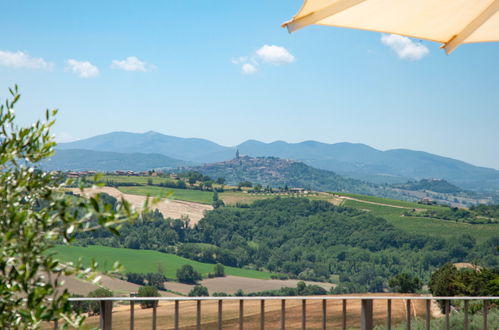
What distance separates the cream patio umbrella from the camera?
2.31 m

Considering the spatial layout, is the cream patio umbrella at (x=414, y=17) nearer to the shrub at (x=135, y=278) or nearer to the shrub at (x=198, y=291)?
the shrub at (x=198, y=291)

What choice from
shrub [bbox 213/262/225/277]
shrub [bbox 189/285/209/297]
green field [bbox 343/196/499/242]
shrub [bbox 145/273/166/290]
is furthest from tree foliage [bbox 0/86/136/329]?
green field [bbox 343/196/499/242]

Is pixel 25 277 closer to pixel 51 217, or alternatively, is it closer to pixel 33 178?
pixel 51 217

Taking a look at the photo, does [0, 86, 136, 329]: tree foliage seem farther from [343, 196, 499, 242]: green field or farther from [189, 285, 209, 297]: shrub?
[343, 196, 499, 242]: green field

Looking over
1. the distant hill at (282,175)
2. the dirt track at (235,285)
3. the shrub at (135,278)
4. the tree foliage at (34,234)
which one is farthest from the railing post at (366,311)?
the distant hill at (282,175)

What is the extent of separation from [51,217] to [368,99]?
156441 millimetres

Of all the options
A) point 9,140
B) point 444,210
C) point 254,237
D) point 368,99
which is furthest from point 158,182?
point 368,99

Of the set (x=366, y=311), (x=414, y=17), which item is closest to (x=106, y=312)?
(x=366, y=311)

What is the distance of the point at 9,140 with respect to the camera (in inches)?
49.3

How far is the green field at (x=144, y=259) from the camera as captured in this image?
126 feet

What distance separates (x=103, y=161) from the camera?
116m

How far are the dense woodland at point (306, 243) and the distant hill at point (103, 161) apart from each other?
173ft

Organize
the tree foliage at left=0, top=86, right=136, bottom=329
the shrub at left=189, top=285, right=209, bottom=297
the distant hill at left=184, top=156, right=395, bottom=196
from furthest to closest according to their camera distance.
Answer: the distant hill at left=184, top=156, right=395, bottom=196, the shrub at left=189, top=285, right=209, bottom=297, the tree foliage at left=0, top=86, right=136, bottom=329

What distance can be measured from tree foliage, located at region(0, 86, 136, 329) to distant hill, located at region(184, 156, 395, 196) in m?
88.1
